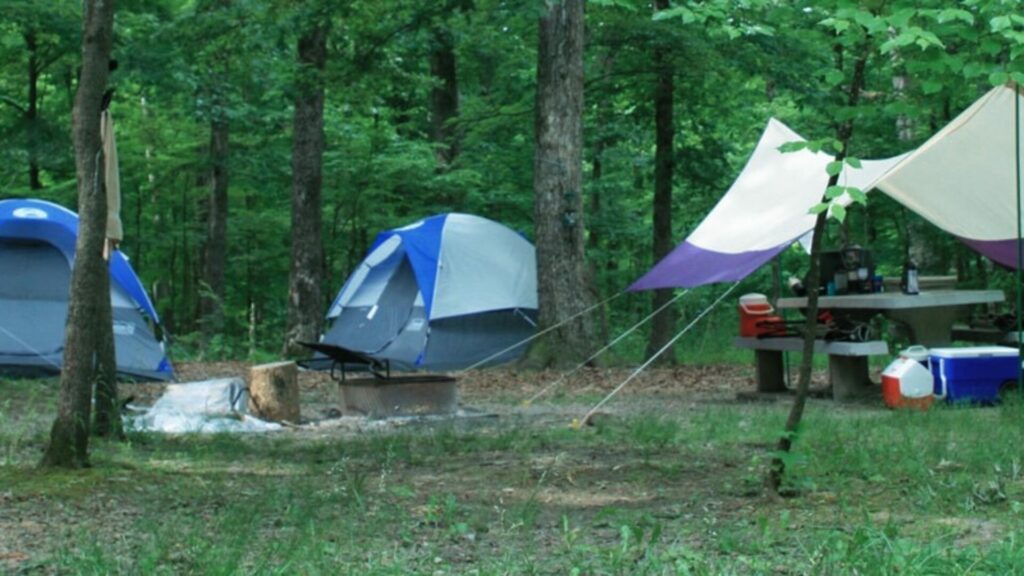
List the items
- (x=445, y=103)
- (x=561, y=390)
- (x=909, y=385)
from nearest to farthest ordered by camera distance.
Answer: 1. (x=909, y=385)
2. (x=561, y=390)
3. (x=445, y=103)

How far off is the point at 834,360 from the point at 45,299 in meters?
6.60

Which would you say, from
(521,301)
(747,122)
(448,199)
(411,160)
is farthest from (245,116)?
(747,122)

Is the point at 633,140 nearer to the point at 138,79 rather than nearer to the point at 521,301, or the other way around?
the point at 521,301

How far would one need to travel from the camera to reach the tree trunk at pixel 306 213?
14.1 meters

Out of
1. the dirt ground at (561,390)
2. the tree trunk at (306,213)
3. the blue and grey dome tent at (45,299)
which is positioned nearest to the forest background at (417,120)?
the tree trunk at (306,213)

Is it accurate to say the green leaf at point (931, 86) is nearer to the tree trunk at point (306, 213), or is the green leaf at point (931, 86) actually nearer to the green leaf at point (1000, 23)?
the green leaf at point (1000, 23)

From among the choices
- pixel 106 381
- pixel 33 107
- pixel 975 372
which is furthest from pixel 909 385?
pixel 33 107

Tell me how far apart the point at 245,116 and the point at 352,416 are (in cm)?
824

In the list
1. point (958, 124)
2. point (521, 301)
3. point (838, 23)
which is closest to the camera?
point (838, 23)

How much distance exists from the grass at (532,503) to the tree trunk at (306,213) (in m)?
6.87

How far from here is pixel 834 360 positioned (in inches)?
384

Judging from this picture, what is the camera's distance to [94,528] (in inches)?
177

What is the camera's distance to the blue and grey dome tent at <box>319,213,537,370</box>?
13.6 metres

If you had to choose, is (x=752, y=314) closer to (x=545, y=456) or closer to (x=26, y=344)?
(x=545, y=456)
